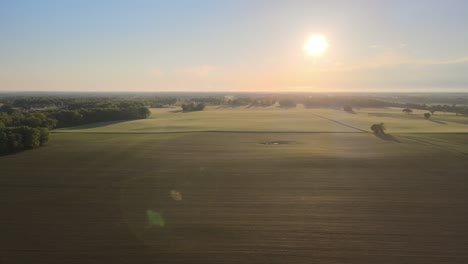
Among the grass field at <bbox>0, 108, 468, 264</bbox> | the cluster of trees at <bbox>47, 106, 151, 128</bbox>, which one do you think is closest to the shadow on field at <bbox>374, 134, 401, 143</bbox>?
the grass field at <bbox>0, 108, 468, 264</bbox>

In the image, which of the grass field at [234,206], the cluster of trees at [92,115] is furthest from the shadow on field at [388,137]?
the cluster of trees at [92,115]

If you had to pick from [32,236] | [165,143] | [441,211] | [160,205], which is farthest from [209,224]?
[165,143]

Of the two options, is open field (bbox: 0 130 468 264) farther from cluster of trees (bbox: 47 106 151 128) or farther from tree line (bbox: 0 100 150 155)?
cluster of trees (bbox: 47 106 151 128)

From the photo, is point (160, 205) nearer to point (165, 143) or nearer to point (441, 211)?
point (441, 211)

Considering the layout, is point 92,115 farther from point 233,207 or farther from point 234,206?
point 233,207

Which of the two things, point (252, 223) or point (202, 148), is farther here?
point (202, 148)

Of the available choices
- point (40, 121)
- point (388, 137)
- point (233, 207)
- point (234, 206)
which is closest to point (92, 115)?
point (40, 121)
